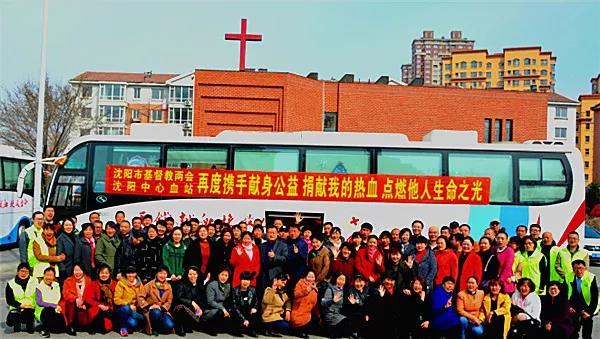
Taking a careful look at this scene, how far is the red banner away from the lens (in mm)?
9977

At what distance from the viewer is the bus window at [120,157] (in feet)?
33.5

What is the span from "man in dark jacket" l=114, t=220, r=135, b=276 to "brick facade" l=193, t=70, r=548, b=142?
15202 millimetres

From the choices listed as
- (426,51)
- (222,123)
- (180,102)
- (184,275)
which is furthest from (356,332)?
(426,51)

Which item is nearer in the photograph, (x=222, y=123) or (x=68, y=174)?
(x=68, y=174)

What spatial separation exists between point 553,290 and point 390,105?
65.0 feet

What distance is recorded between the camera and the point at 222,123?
76.5 ft

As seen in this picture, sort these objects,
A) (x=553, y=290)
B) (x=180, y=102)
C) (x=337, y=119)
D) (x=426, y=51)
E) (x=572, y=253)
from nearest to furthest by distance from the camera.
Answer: (x=553, y=290), (x=572, y=253), (x=337, y=119), (x=180, y=102), (x=426, y=51)

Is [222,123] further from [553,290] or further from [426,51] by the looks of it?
[426,51]

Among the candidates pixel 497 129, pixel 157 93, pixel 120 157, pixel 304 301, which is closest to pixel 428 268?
pixel 304 301

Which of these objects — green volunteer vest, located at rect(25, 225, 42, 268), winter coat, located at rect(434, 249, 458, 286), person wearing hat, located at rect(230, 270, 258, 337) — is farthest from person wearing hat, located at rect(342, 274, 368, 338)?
green volunteer vest, located at rect(25, 225, 42, 268)

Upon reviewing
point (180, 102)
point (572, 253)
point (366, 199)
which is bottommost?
point (572, 253)

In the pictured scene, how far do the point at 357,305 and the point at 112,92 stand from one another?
55.9m

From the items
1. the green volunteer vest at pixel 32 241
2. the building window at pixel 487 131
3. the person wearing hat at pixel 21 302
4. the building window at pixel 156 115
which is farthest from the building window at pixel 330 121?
the building window at pixel 156 115

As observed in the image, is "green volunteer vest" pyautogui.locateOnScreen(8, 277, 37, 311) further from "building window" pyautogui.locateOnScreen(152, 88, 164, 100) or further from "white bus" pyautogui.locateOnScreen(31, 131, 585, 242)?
"building window" pyautogui.locateOnScreen(152, 88, 164, 100)
